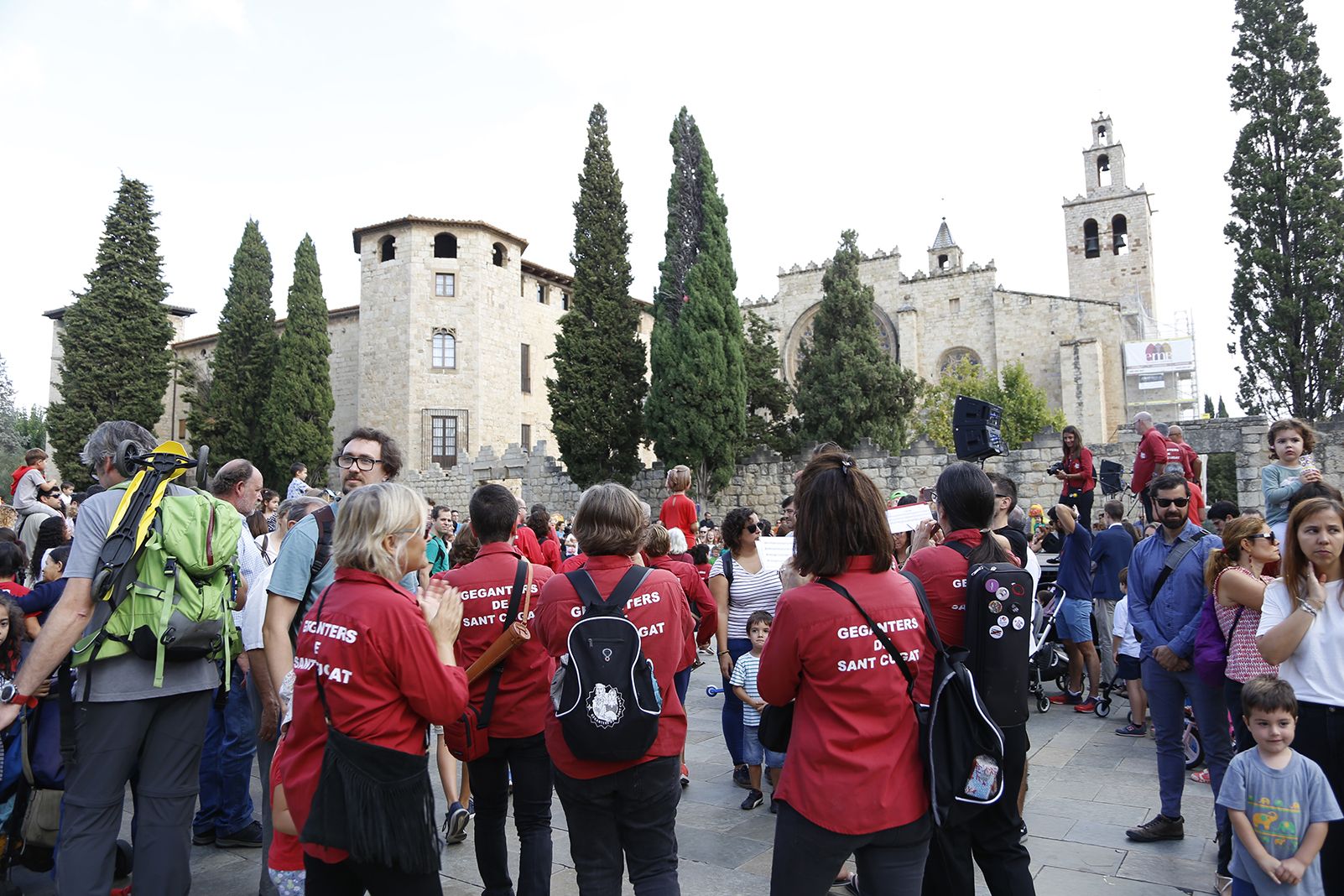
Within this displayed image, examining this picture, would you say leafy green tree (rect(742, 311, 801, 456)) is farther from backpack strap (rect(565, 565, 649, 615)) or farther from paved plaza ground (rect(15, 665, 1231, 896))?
backpack strap (rect(565, 565, 649, 615))

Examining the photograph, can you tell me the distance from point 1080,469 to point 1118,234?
1577 inches

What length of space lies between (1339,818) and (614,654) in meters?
2.87

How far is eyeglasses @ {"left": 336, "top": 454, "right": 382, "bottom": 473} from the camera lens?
385cm

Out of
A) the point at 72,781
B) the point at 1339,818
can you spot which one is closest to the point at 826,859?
→ the point at 1339,818

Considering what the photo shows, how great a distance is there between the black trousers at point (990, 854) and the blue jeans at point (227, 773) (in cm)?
365

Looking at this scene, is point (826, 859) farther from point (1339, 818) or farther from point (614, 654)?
point (1339, 818)

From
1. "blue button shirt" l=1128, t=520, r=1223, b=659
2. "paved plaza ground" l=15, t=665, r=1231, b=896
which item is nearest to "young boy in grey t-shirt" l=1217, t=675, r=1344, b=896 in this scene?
"paved plaza ground" l=15, t=665, r=1231, b=896

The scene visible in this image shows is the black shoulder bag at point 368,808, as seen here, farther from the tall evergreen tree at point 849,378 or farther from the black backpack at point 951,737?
the tall evergreen tree at point 849,378

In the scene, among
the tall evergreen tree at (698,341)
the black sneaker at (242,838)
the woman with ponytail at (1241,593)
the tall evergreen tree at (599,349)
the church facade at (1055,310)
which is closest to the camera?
the woman with ponytail at (1241,593)

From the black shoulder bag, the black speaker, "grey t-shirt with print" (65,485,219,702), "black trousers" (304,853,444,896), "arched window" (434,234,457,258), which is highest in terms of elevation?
"arched window" (434,234,457,258)

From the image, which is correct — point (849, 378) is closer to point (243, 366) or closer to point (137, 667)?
point (243, 366)

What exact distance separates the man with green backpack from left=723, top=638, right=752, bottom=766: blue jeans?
10.4 ft

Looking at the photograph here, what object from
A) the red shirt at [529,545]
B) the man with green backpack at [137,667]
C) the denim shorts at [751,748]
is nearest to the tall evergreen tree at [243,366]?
the red shirt at [529,545]

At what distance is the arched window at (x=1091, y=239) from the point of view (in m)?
44.4
